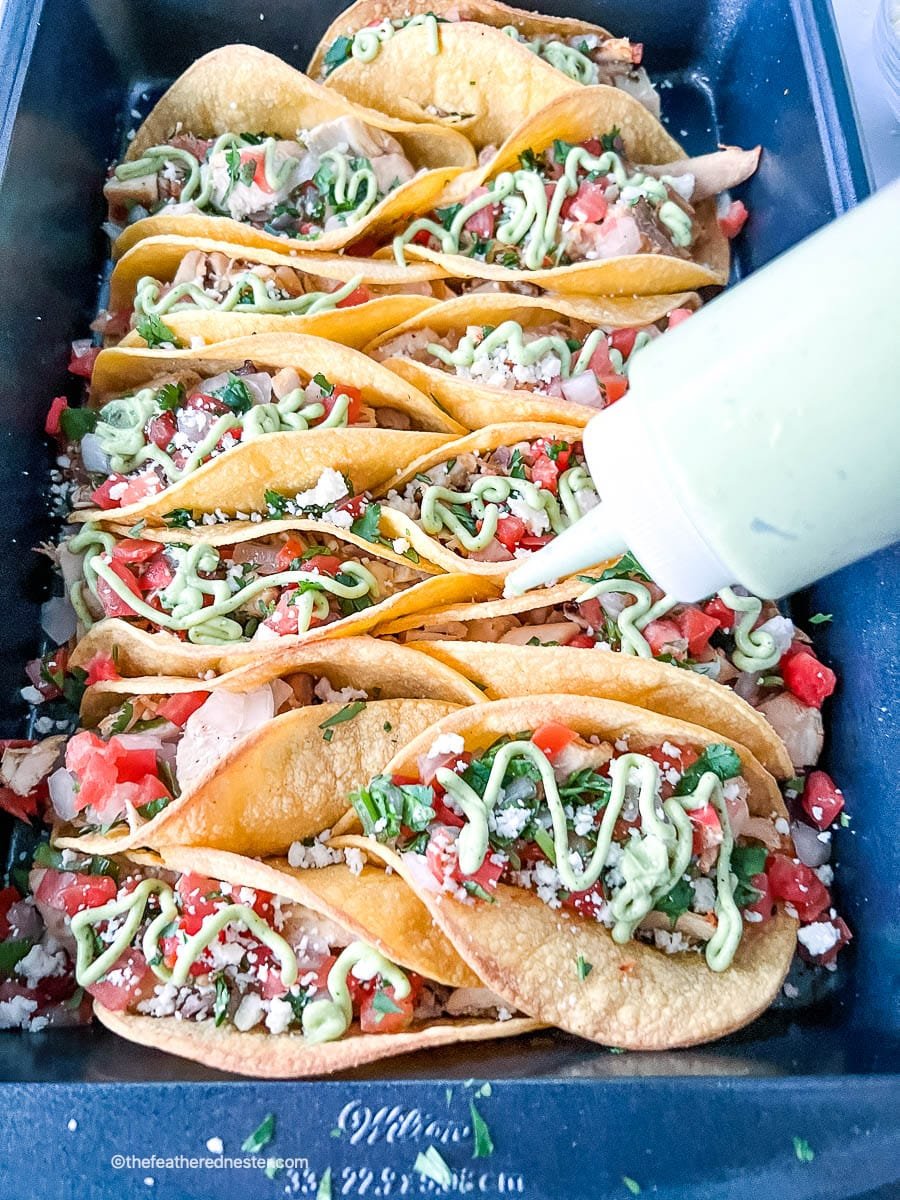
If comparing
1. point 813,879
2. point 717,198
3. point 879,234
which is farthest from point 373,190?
point 813,879

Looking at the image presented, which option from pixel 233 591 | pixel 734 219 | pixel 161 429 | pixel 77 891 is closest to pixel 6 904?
pixel 77 891

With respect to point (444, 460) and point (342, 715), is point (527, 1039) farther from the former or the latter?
point (444, 460)

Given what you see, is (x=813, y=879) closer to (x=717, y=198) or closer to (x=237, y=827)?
(x=237, y=827)

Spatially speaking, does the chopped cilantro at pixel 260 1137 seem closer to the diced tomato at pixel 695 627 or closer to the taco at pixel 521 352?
the diced tomato at pixel 695 627

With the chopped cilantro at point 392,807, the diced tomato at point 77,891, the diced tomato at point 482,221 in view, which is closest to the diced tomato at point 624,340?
the diced tomato at point 482,221

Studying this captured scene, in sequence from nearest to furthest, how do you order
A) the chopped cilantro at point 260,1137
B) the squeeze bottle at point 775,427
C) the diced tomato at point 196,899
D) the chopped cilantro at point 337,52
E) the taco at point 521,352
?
the squeeze bottle at point 775,427 < the chopped cilantro at point 260,1137 < the diced tomato at point 196,899 < the taco at point 521,352 < the chopped cilantro at point 337,52

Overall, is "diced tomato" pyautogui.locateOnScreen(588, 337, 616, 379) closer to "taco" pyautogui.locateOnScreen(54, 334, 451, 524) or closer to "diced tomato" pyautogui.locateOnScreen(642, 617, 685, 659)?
"taco" pyautogui.locateOnScreen(54, 334, 451, 524)
